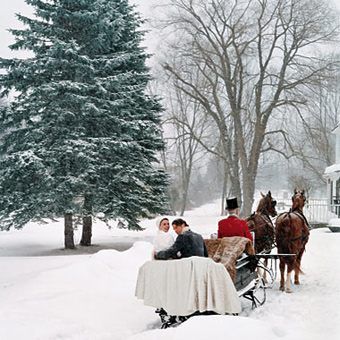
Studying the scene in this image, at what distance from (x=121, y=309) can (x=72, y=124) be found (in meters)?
11.5

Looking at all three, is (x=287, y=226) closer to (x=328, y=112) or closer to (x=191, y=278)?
(x=191, y=278)

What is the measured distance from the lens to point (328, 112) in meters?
27.7

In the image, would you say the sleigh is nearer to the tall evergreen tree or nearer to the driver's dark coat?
the driver's dark coat

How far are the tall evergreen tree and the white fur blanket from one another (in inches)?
439

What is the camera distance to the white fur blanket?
5906 millimetres

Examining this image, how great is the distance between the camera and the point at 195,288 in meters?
5.95

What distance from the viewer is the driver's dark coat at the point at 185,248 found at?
6344 mm

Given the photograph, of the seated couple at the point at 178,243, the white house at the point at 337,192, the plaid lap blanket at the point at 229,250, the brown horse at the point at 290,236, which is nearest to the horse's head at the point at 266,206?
the brown horse at the point at 290,236

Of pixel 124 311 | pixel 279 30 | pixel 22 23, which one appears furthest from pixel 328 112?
pixel 124 311

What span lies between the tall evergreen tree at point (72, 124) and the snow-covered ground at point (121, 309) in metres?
4.52

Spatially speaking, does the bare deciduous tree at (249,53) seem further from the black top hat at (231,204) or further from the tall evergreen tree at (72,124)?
the black top hat at (231,204)

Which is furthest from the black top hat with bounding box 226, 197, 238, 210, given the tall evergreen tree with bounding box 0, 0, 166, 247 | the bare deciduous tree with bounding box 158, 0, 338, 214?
the bare deciduous tree with bounding box 158, 0, 338, 214

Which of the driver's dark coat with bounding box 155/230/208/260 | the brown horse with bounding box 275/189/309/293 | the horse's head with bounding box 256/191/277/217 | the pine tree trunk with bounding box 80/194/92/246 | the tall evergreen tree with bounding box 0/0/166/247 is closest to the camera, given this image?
the driver's dark coat with bounding box 155/230/208/260

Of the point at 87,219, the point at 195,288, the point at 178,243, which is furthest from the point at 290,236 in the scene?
the point at 87,219
